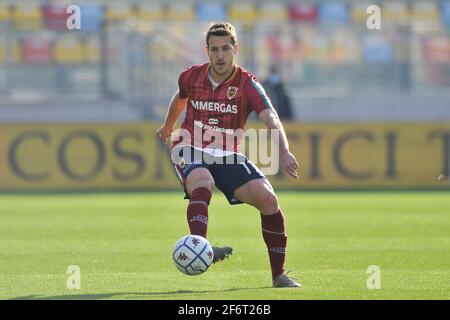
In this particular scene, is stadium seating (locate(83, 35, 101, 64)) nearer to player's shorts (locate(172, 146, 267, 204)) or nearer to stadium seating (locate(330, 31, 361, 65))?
stadium seating (locate(330, 31, 361, 65))

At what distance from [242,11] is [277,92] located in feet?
19.7

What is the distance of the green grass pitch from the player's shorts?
0.77 meters

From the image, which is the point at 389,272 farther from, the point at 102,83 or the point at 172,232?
the point at 102,83

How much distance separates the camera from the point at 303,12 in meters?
29.0

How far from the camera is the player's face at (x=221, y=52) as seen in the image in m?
8.36

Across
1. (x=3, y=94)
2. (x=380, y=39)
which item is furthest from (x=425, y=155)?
(x=3, y=94)

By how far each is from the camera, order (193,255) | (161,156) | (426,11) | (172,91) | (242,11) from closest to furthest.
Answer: (193,255) < (161,156) < (172,91) < (242,11) < (426,11)

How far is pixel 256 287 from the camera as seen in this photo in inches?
326

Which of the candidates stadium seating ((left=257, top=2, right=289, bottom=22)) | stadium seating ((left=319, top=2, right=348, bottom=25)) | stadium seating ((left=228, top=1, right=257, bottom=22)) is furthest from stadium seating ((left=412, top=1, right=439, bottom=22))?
stadium seating ((left=228, top=1, right=257, bottom=22))

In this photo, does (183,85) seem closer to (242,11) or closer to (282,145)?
(282,145)

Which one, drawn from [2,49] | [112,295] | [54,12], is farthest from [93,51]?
[112,295]
